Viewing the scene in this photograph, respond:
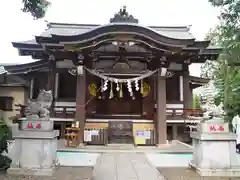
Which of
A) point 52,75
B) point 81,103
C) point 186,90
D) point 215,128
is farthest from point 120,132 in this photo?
point 215,128

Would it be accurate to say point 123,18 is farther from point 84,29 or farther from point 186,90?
point 186,90

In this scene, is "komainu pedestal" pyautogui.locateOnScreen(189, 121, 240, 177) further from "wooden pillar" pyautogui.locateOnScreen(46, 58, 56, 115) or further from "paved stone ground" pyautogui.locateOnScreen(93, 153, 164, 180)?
"wooden pillar" pyautogui.locateOnScreen(46, 58, 56, 115)

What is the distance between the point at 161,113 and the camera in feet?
→ 30.2

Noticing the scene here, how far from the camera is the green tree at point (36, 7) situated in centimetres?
484

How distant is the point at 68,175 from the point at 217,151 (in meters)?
3.48

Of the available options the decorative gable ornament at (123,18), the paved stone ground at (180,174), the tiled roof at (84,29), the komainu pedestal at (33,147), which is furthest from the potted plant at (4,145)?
the tiled roof at (84,29)

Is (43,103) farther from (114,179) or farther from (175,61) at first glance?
(175,61)

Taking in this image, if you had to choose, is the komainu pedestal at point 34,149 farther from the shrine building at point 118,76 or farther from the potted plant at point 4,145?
the shrine building at point 118,76

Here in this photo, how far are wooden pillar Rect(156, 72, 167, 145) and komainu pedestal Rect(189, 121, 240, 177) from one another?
3434 millimetres

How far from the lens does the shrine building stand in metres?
8.77

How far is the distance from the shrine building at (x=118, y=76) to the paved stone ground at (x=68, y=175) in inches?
126

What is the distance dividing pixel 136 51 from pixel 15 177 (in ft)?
21.4

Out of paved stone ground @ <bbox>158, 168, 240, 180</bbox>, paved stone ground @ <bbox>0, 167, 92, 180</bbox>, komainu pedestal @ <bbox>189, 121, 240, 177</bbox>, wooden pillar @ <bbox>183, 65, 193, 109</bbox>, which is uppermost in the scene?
wooden pillar @ <bbox>183, 65, 193, 109</bbox>

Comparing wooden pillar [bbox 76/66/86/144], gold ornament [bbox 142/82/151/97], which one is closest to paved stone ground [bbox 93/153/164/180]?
wooden pillar [bbox 76/66/86/144]
